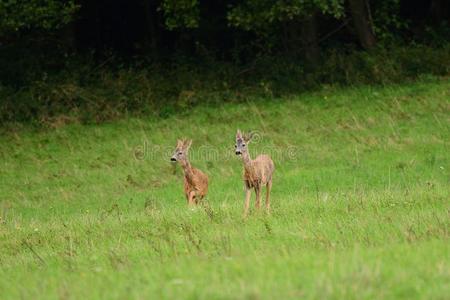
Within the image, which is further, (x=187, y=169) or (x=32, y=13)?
(x=32, y=13)

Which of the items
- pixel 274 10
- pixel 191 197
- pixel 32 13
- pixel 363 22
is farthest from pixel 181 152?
pixel 363 22

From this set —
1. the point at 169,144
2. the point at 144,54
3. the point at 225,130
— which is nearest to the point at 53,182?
the point at 169,144

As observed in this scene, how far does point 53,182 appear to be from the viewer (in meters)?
22.1

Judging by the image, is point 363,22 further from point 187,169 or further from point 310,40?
point 187,169

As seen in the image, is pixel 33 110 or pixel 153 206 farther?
pixel 33 110

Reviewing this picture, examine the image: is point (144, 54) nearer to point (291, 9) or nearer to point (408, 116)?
point (291, 9)

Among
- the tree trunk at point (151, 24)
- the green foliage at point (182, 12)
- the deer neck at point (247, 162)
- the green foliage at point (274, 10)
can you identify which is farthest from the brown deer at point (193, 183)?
the tree trunk at point (151, 24)

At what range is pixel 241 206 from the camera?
14953mm

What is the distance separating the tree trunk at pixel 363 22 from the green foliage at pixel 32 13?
30.0 ft

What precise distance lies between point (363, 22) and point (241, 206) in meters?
17.5

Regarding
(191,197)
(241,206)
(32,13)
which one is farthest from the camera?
(32,13)

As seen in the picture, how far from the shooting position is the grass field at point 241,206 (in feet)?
28.8

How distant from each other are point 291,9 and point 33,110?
828 centimetres

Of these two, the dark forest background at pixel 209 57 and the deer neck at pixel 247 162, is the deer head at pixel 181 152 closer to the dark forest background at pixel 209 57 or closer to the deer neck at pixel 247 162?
the deer neck at pixel 247 162
